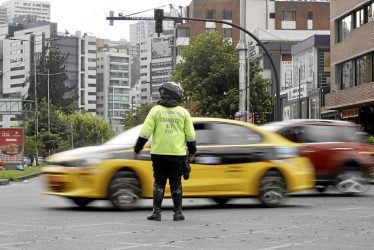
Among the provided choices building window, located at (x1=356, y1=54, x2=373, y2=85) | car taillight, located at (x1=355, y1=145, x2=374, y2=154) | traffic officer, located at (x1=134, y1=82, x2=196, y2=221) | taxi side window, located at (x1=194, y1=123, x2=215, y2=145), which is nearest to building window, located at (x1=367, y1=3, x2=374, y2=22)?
building window, located at (x1=356, y1=54, x2=373, y2=85)

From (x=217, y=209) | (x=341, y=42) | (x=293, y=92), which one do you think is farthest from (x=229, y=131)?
(x=293, y=92)

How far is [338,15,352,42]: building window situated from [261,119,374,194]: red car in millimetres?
30003

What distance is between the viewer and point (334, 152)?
16828 millimetres

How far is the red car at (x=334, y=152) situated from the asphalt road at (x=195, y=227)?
11.4 feet

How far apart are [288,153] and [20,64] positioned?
19047 cm

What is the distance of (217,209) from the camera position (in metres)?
12.3

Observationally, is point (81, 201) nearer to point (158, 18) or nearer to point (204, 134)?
point (204, 134)

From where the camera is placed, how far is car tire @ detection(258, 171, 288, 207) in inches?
498

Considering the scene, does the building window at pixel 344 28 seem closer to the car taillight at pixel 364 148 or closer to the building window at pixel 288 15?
the car taillight at pixel 364 148

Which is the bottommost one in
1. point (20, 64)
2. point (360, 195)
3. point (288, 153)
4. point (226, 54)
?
point (360, 195)

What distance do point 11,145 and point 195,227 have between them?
35475 mm

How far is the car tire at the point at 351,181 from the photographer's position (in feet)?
55.2

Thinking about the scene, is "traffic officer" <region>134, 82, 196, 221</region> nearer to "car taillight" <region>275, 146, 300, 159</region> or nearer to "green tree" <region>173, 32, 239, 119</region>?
"car taillight" <region>275, 146, 300, 159</region>

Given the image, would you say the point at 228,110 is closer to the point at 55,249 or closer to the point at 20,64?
the point at 55,249
